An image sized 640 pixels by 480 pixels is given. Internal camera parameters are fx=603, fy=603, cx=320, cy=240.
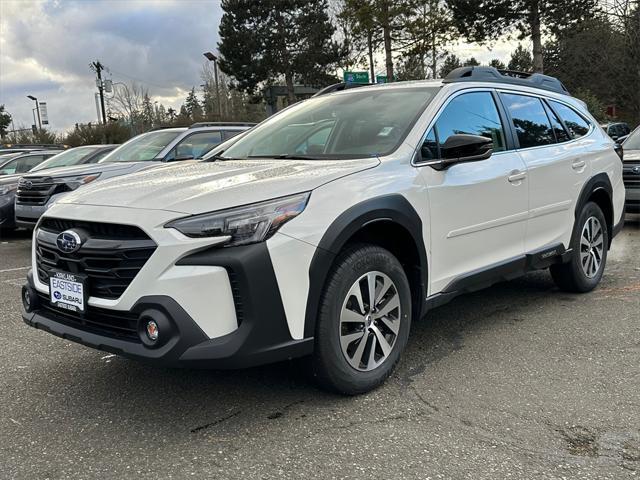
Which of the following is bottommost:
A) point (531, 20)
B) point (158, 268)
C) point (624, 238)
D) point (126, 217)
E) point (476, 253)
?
point (624, 238)

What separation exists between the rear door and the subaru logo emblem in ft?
6.29

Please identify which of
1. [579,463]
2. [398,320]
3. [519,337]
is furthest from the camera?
[519,337]

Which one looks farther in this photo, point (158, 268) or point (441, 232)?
point (441, 232)

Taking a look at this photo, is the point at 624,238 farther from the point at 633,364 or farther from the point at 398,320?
the point at 398,320

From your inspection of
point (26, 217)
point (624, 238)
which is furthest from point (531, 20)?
point (26, 217)

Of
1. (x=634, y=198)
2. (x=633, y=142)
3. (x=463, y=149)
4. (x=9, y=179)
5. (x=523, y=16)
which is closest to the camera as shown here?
(x=463, y=149)

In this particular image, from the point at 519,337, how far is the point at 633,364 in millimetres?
750

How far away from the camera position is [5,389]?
11.6ft

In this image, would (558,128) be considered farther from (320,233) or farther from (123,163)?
(123,163)

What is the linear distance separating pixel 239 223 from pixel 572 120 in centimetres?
375

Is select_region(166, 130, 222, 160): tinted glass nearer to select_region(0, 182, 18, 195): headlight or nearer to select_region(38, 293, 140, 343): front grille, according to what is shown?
select_region(0, 182, 18, 195): headlight

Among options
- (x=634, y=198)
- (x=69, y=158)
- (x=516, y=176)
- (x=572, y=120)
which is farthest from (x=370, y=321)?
(x=69, y=158)

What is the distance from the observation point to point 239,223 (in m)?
2.70

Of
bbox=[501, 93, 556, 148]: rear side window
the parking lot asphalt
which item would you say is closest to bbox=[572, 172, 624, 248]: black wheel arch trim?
bbox=[501, 93, 556, 148]: rear side window
